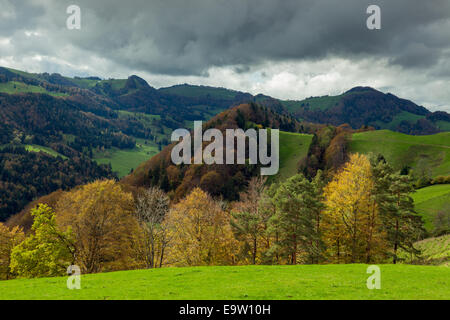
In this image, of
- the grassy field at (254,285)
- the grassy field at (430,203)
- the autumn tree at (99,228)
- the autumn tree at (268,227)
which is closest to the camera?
the grassy field at (254,285)

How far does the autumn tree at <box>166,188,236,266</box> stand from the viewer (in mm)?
48906

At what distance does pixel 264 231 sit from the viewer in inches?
1795

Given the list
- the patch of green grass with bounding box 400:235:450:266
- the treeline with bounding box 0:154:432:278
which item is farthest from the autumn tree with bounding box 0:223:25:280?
the patch of green grass with bounding box 400:235:450:266

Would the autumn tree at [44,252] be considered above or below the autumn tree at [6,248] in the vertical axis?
above

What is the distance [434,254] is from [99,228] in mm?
58882

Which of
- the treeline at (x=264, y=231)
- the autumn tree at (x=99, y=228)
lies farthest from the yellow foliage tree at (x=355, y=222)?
the autumn tree at (x=99, y=228)

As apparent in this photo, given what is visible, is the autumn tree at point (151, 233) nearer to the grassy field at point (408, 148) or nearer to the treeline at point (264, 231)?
the treeline at point (264, 231)

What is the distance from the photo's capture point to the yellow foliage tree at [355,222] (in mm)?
41719

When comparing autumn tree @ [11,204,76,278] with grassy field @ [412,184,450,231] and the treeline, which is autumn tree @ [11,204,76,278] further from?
grassy field @ [412,184,450,231]

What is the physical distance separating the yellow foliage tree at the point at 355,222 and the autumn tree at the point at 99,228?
34.5 meters

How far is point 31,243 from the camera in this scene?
39688 mm

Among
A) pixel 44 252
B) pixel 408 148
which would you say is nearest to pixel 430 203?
pixel 44 252
